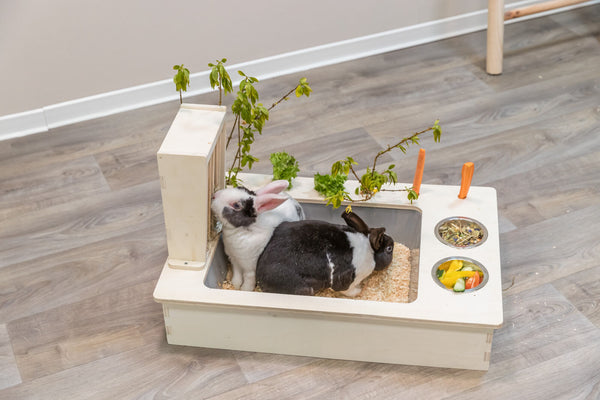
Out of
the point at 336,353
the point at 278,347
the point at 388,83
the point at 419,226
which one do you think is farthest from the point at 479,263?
the point at 388,83

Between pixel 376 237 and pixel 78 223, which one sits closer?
pixel 376 237

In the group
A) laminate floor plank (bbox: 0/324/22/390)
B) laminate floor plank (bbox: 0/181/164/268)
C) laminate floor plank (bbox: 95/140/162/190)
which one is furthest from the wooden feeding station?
laminate floor plank (bbox: 95/140/162/190)

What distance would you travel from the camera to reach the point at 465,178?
5.79ft

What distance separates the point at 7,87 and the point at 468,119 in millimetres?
1533

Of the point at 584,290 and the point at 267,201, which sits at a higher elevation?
the point at 267,201

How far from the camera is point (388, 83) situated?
2.74 m

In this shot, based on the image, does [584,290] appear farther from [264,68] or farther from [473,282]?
[264,68]

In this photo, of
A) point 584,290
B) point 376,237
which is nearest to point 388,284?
point 376,237

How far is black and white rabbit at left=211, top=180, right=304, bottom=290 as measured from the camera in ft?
5.24

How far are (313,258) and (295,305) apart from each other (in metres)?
0.11

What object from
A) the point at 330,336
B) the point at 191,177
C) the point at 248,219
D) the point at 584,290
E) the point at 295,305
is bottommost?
the point at 584,290

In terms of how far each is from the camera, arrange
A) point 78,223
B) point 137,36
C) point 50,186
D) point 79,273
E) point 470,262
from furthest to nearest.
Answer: point 137,36 → point 50,186 → point 78,223 → point 79,273 → point 470,262

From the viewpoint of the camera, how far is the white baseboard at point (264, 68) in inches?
99.1

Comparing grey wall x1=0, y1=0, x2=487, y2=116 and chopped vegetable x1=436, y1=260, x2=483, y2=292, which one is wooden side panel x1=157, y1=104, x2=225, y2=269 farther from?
grey wall x1=0, y1=0, x2=487, y2=116
